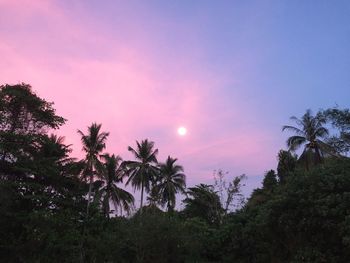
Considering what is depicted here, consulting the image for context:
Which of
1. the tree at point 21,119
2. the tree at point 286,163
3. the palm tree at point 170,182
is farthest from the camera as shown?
the palm tree at point 170,182

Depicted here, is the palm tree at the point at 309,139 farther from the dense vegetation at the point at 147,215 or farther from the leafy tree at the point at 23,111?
the leafy tree at the point at 23,111

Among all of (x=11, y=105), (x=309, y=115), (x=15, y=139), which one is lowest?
(x=15, y=139)

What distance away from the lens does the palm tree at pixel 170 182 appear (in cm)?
4898

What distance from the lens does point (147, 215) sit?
2397 cm

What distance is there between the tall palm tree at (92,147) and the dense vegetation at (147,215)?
14cm

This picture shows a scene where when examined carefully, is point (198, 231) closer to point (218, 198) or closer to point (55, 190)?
point (55, 190)

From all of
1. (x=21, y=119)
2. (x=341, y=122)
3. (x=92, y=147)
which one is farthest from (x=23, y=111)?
(x=341, y=122)

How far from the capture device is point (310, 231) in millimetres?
17031

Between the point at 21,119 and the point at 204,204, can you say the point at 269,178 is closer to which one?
the point at 204,204

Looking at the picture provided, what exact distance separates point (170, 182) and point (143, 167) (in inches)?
158

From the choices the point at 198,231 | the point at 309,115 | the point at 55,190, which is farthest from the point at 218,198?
the point at 55,190

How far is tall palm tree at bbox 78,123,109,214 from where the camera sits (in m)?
39.8

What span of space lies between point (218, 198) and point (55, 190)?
57.2 feet

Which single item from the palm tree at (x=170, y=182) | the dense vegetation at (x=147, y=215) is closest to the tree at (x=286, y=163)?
the dense vegetation at (x=147, y=215)
